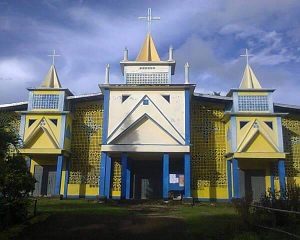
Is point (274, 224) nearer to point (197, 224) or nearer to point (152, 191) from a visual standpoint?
point (197, 224)

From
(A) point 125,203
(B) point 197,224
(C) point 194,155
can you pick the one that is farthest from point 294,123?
(B) point 197,224

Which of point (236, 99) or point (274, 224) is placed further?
point (236, 99)

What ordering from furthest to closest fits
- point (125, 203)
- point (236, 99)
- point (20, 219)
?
point (236, 99)
point (125, 203)
point (20, 219)

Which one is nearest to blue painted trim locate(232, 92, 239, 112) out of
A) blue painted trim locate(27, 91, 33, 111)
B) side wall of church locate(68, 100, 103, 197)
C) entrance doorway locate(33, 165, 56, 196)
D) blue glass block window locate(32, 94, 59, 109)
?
side wall of church locate(68, 100, 103, 197)

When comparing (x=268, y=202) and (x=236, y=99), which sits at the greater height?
(x=236, y=99)

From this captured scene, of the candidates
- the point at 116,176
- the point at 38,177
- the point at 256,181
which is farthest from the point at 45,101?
the point at 256,181

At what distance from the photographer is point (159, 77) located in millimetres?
26906

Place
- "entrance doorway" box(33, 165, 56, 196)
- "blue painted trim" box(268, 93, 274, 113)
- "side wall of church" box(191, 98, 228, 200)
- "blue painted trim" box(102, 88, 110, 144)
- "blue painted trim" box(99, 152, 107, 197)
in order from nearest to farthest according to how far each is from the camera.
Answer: "blue painted trim" box(99, 152, 107, 197), "blue painted trim" box(102, 88, 110, 144), "blue painted trim" box(268, 93, 274, 113), "side wall of church" box(191, 98, 228, 200), "entrance doorway" box(33, 165, 56, 196)

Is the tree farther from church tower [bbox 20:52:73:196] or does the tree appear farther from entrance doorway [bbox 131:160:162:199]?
entrance doorway [bbox 131:160:162:199]

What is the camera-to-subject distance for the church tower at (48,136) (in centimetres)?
2483

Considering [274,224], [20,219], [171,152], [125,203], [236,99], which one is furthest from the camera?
[236,99]

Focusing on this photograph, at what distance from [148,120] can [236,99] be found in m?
6.30

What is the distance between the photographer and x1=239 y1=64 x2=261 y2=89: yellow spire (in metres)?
26.7

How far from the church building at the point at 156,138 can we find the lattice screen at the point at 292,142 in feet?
0.23
